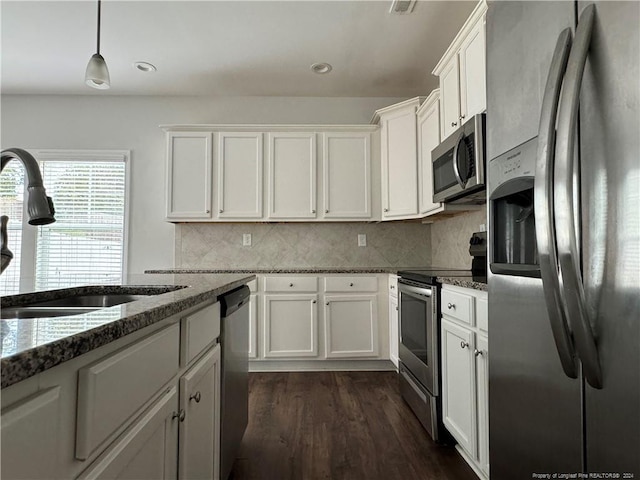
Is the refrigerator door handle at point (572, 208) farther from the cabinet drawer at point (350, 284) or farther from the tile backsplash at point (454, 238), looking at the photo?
the cabinet drawer at point (350, 284)

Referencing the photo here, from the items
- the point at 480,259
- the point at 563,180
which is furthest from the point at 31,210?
the point at 480,259

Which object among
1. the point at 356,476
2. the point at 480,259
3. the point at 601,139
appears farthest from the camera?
the point at 480,259

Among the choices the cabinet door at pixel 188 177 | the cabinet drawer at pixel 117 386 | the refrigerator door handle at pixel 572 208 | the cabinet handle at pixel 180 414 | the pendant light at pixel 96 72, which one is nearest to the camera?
the cabinet drawer at pixel 117 386

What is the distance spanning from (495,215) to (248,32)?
2.61 meters

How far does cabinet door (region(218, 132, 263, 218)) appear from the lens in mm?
3613

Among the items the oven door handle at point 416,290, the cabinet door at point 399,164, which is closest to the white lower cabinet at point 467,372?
the oven door handle at point 416,290

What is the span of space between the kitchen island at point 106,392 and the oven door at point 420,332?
1338 millimetres

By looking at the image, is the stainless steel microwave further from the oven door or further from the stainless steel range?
the oven door

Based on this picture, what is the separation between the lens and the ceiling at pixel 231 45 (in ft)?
8.69

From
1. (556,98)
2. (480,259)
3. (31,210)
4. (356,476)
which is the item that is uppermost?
(556,98)

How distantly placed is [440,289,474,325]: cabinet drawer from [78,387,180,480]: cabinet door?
4.25ft

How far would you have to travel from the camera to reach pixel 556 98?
0.73 metres

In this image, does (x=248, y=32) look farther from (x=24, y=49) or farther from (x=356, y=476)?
(x=356, y=476)

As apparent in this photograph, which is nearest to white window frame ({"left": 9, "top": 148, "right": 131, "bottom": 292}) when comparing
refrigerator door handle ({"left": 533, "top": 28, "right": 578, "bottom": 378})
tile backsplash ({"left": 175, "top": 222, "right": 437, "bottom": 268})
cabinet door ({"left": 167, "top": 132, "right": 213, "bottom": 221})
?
tile backsplash ({"left": 175, "top": 222, "right": 437, "bottom": 268})
